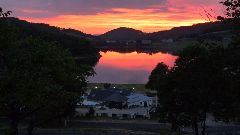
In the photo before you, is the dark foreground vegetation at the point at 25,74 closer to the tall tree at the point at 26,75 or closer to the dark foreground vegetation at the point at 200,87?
the tall tree at the point at 26,75

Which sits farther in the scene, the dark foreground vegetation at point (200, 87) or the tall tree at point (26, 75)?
the dark foreground vegetation at point (200, 87)

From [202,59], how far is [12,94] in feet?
34.0

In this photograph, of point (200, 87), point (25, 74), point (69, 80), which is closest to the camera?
point (25, 74)

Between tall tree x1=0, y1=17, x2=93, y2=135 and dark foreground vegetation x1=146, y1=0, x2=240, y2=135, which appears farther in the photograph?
dark foreground vegetation x1=146, y1=0, x2=240, y2=135

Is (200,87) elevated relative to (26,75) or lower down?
lower down

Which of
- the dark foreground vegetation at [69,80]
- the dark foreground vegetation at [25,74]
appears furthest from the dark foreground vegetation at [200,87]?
the dark foreground vegetation at [25,74]

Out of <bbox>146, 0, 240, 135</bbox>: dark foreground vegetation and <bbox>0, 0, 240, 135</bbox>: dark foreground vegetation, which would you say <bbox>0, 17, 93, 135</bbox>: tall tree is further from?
<bbox>146, 0, 240, 135</bbox>: dark foreground vegetation

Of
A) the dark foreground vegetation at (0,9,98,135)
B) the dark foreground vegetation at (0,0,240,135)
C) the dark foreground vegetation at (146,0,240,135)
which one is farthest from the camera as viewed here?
the dark foreground vegetation at (146,0,240,135)

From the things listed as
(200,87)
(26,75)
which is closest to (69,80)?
(26,75)

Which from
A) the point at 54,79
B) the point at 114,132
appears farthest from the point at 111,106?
the point at 54,79

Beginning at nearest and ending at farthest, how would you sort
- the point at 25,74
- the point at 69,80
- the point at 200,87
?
the point at 25,74 → the point at 69,80 → the point at 200,87

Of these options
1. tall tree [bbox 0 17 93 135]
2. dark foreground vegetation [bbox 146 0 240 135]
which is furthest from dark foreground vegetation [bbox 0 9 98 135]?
dark foreground vegetation [bbox 146 0 240 135]

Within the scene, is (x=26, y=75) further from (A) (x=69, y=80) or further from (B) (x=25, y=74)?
(A) (x=69, y=80)

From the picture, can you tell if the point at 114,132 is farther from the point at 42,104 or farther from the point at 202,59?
the point at 42,104
